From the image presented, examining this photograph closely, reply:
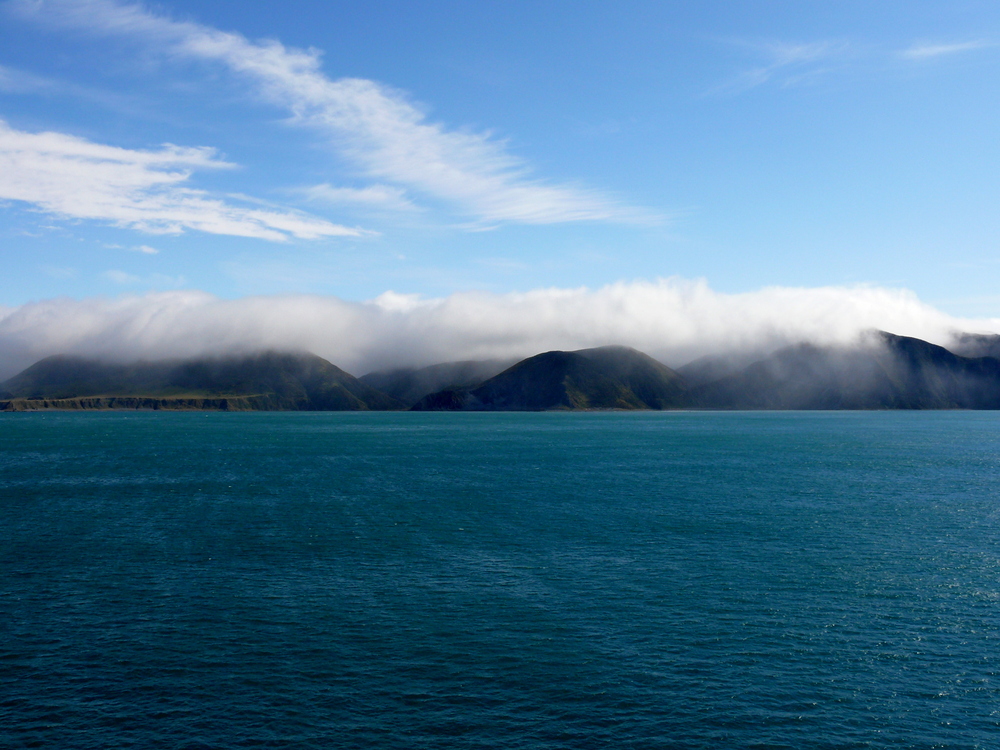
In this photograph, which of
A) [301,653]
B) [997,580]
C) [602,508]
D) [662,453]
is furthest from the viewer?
[662,453]

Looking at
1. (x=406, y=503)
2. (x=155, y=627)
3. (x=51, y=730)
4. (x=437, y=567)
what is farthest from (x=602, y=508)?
(x=51, y=730)

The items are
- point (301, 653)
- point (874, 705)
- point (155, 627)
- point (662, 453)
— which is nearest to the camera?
point (874, 705)

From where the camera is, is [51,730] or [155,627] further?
[155,627]

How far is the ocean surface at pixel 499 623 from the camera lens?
102 ft

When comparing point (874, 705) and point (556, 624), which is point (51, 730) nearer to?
point (556, 624)

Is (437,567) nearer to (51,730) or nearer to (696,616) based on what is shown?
(696,616)

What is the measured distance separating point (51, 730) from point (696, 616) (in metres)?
35.5

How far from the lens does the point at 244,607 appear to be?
150 feet

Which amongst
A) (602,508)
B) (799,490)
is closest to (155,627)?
(602,508)

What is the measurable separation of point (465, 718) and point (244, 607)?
21112 mm

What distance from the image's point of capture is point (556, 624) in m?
42.6

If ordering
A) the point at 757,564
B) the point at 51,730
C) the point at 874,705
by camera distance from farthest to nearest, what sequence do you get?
the point at 757,564 < the point at 874,705 < the point at 51,730

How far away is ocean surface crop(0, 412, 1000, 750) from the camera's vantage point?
102ft

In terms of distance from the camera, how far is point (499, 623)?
42.9 m
